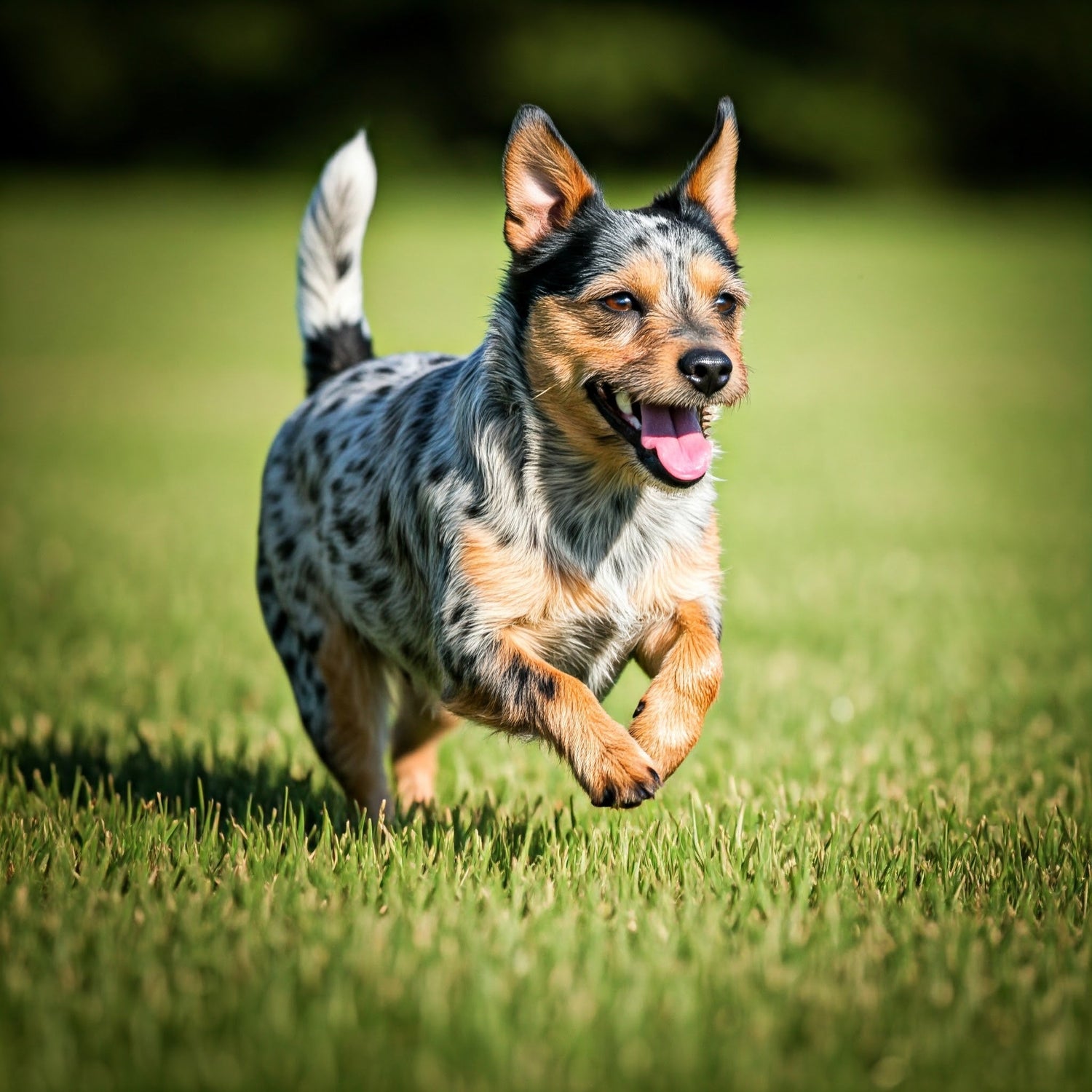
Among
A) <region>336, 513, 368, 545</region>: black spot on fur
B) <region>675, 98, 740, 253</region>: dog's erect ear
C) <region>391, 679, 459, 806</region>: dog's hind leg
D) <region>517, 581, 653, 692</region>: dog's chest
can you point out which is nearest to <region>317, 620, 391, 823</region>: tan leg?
<region>391, 679, 459, 806</region>: dog's hind leg

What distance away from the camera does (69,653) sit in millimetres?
6613

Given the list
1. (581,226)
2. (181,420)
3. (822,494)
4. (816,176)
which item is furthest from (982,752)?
(816,176)

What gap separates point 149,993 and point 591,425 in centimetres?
197

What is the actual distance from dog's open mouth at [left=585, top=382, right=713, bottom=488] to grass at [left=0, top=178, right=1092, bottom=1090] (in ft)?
2.18

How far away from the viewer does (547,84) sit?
44.6 meters

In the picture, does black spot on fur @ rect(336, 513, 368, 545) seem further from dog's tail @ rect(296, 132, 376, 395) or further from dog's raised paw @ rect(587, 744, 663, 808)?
dog's raised paw @ rect(587, 744, 663, 808)

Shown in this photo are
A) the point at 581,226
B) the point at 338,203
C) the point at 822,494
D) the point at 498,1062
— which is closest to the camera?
the point at 498,1062

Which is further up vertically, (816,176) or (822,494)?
(816,176)

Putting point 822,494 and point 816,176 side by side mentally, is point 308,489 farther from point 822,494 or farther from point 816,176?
point 816,176

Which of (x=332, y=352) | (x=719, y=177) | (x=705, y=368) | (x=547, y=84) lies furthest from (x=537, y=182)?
(x=547, y=84)

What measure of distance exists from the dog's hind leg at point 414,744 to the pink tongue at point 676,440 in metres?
1.73

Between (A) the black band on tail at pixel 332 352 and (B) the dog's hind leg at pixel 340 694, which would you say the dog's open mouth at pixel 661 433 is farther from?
(A) the black band on tail at pixel 332 352

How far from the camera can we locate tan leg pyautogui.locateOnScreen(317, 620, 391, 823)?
4.58 meters

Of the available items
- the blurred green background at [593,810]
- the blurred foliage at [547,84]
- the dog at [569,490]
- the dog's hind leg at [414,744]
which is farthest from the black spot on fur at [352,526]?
the blurred foliage at [547,84]
